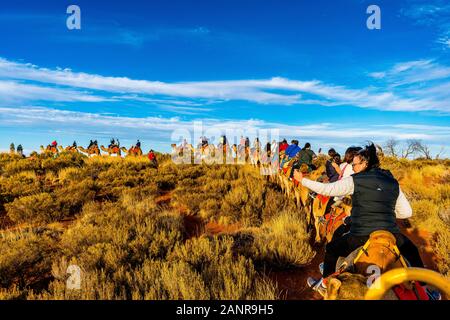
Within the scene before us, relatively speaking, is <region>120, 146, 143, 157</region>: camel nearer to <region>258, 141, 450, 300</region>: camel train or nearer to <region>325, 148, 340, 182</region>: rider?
<region>325, 148, 340, 182</region>: rider

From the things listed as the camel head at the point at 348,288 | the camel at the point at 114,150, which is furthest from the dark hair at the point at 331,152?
the camel at the point at 114,150

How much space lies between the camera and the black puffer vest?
3627 millimetres

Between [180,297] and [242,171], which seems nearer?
[180,297]

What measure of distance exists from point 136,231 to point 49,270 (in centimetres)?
198

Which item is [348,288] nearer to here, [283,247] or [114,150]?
[283,247]

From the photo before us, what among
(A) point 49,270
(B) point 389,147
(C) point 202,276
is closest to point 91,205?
(A) point 49,270

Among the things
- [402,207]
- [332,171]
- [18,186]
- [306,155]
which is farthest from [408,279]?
[18,186]

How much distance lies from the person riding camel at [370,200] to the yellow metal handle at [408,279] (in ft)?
5.60

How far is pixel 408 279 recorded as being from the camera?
1873mm

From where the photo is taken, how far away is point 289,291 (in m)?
5.30

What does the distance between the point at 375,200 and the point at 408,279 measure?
6.25ft

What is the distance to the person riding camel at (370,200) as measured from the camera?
364 centimetres

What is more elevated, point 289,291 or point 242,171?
point 242,171
